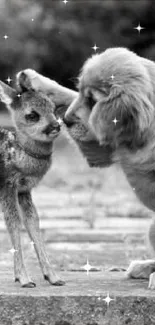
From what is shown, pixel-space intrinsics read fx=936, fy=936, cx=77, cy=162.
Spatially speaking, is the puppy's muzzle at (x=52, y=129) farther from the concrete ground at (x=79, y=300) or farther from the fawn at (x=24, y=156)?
the concrete ground at (x=79, y=300)

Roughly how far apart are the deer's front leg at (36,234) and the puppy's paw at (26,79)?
501mm

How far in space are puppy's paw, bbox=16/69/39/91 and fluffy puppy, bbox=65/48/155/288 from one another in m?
0.22

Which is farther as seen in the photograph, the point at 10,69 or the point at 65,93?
the point at 10,69

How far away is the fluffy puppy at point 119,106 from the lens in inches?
163

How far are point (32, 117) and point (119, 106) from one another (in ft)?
1.41

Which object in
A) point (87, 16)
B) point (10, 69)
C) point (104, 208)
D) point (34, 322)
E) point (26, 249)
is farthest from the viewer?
point (87, 16)

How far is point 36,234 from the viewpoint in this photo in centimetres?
438

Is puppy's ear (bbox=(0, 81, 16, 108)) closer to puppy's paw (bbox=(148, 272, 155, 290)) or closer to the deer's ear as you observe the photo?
the deer's ear

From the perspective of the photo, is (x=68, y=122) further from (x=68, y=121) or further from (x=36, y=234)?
(x=36, y=234)

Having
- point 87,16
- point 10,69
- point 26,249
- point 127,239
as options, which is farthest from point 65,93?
point 87,16

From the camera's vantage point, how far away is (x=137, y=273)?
4805mm

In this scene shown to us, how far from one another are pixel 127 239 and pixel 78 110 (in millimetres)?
3307

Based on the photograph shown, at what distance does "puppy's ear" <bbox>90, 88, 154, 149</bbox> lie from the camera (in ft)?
13.5

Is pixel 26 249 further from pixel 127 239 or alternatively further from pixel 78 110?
pixel 78 110
